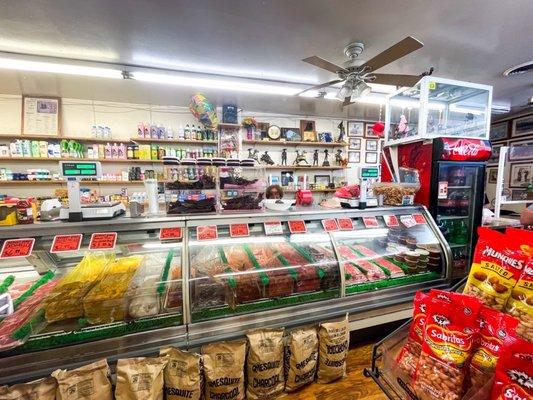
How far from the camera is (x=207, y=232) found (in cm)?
166

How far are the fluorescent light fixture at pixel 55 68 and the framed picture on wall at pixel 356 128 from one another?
5.16m

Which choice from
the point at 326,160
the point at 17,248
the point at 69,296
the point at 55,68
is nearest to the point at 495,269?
the point at 69,296

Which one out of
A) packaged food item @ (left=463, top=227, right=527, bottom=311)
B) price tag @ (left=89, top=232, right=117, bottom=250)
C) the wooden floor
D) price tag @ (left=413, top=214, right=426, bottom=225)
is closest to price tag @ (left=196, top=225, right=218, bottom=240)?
price tag @ (left=89, top=232, right=117, bottom=250)

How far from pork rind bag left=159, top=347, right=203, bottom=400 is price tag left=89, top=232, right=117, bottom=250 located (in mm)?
686

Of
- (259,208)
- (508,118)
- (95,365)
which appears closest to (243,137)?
(259,208)

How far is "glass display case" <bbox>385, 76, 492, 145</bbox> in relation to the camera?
2736mm


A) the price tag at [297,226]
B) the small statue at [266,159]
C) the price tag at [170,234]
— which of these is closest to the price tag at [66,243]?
the price tag at [170,234]

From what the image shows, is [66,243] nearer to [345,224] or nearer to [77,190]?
[77,190]

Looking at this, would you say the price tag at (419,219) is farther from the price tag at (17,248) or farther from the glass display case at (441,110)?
the price tag at (17,248)

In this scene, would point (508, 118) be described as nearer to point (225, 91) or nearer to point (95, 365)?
point (225, 91)

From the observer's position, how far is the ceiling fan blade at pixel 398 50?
2.03 m

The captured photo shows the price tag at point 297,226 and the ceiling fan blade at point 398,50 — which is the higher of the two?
the ceiling fan blade at point 398,50

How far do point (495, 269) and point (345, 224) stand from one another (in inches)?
41.8

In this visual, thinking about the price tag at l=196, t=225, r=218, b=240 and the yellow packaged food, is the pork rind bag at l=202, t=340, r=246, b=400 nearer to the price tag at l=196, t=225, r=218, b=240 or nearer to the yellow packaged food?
the price tag at l=196, t=225, r=218, b=240
